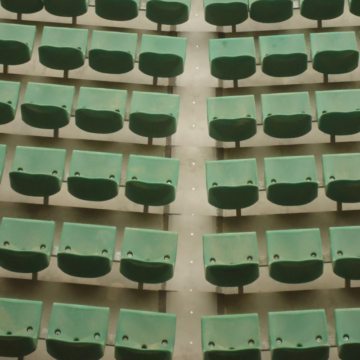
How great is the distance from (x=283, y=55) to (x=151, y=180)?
0.67 metres

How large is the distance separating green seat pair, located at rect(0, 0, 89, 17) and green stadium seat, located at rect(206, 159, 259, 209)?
0.84 m

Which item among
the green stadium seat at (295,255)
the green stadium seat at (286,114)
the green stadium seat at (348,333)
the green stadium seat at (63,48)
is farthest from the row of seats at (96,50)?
the green stadium seat at (348,333)

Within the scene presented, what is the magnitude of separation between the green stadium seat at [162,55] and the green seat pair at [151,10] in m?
0.11

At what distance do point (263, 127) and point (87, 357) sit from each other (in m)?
0.97

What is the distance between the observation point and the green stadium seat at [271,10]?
113 inches

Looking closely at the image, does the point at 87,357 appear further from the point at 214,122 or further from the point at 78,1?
the point at 78,1

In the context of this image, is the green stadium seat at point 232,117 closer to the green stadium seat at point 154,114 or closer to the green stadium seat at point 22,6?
the green stadium seat at point 154,114

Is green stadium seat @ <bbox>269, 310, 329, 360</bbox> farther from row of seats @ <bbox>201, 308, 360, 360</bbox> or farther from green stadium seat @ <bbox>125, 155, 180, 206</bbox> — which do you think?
green stadium seat @ <bbox>125, 155, 180, 206</bbox>

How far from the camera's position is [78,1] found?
2.90m

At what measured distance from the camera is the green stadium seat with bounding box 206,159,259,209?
96.4 inches

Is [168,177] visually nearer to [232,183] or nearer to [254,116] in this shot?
[232,183]

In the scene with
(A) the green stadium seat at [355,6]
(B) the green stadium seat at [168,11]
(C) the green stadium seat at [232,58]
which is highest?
(A) the green stadium seat at [355,6]

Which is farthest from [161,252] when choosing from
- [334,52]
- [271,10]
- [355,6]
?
[355,6]

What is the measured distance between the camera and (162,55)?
2.73 metres
